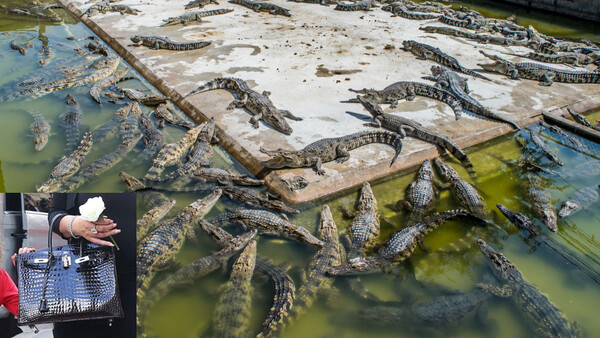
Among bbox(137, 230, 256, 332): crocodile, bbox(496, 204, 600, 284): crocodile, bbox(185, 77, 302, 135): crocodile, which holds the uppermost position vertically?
bbox(185, 77, 302, 135): crocodile

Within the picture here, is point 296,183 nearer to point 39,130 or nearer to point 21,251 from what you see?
point 21,251

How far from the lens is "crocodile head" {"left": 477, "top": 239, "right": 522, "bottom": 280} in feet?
13.5

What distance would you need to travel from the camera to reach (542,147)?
6.43 m

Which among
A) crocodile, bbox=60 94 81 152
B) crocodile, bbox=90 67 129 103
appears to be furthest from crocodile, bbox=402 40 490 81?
crocodile, bbox=60 94 81 152

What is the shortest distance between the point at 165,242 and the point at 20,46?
10.3m

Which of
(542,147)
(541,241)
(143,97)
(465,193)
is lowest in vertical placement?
(541,241)

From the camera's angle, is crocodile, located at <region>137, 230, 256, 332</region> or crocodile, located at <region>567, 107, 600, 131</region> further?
crocodile, located at <region>567, 107, 600, 131</region>

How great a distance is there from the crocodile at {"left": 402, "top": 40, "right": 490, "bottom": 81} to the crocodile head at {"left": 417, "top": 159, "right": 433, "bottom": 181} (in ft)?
13.6

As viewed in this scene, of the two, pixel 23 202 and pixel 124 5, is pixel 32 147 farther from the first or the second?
pixel 124 5

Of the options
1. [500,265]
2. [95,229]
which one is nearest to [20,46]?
[95,229]

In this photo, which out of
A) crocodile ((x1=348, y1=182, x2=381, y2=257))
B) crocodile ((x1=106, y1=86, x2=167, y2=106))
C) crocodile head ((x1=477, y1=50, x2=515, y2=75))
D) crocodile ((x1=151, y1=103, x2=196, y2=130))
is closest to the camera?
crocodile ((x1=348, y1=182, x2=381, y2=257))

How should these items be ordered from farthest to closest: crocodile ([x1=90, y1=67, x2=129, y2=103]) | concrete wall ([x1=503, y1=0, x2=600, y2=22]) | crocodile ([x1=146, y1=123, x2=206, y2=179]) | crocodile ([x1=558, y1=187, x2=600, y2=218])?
concrete wall ([x1=503, y1=0, x2=600, y2=22])
crocodile ([x1=90, y1=67, x2=129, y2=103])
crocodile ([x1=146, y1=123, x2=206, y2=179])
crocodile ([x1=558, y1=187, x2=600, y2=218])

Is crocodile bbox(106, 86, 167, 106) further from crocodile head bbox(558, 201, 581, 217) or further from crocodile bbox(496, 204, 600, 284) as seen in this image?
crocodile head bbox(558, 201, 581, 217)

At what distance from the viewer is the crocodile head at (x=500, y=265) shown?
4121 millimetres
